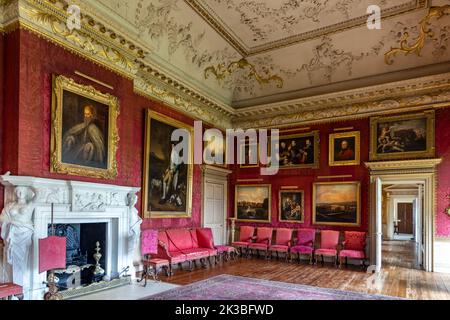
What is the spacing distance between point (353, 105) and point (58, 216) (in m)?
10.1

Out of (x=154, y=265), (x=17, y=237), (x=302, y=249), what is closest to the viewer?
(x=17, y=237)

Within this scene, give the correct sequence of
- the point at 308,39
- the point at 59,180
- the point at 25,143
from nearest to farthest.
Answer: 1. the point at 25,143
2. the point at 59,180
3. the point at 308,39

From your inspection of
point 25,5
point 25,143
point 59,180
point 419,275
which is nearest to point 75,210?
point 59,180

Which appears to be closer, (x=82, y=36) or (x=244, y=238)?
(x=82, y=36)

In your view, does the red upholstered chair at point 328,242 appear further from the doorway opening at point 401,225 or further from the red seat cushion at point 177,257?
the red seat cushion at point 177,257

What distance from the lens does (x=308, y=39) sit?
10898 millimetres

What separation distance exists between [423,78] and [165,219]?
30.4 feet

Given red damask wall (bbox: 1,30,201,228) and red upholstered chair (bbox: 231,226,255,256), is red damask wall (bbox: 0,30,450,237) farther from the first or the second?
red upholstered chair (bbox: 231,226,255,256)

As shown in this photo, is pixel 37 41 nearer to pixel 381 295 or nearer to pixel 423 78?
pixel 381 295

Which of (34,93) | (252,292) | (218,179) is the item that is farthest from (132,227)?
(218,179)

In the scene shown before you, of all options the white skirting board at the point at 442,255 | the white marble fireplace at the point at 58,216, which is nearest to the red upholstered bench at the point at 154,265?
the white marble fireplace at the point at 58,216

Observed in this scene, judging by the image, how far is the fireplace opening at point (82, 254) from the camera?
6.92 m

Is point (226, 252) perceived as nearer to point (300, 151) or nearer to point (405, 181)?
point (300, 151)

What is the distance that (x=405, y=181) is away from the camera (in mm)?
10820
